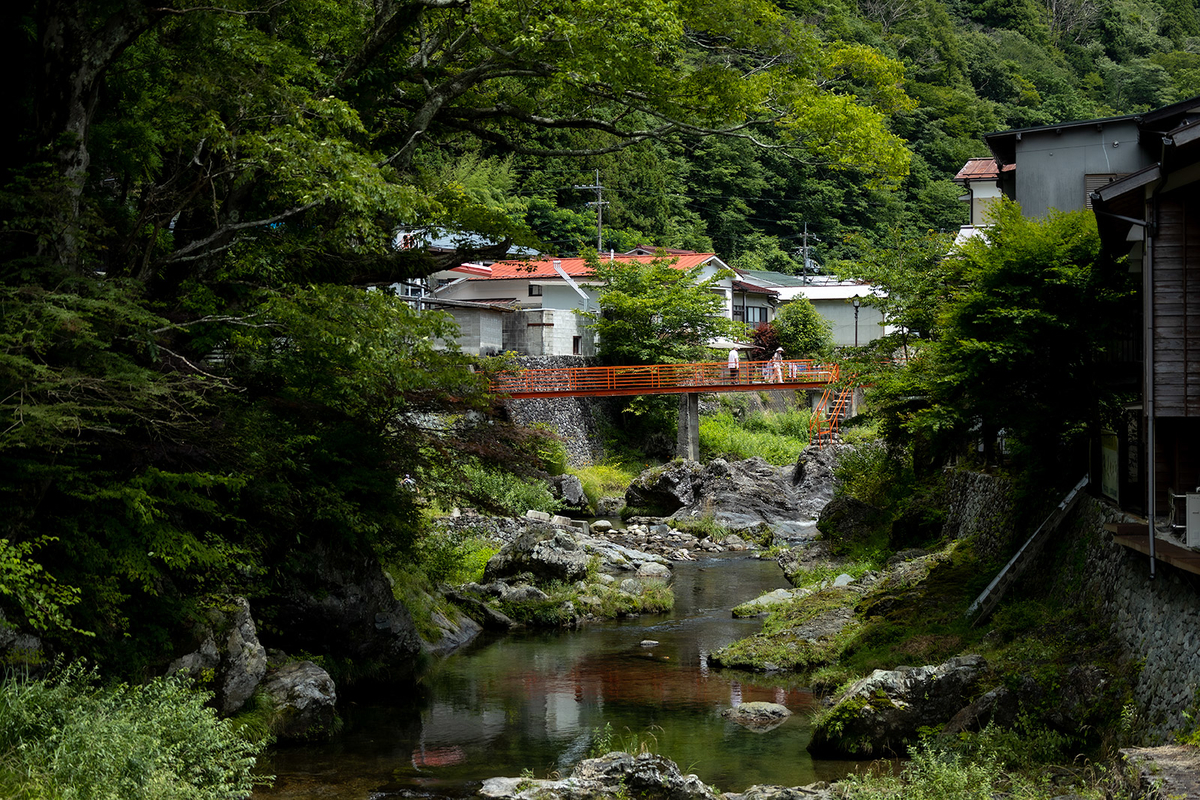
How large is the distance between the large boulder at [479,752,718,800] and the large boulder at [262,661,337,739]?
362 centimetres

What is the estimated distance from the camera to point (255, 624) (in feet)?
46.8

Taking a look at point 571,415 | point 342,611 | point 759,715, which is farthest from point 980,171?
point 342,611

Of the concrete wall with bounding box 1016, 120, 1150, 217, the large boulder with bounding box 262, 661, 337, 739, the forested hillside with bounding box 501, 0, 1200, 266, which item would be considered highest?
the forested hillside with bounding box 501, 0, 1200, 266

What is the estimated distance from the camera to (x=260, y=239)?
13.5 m

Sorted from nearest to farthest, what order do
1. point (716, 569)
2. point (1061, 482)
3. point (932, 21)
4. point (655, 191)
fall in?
1. point (1061, 482)
2. point (716, 569)
3. point (655, 191)
4. point (932, 21)

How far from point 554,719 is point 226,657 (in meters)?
4.37

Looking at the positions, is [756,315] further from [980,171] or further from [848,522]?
[848,522]

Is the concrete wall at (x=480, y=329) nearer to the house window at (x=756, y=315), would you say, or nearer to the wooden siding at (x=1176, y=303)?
the house window at (x=756, y=315)

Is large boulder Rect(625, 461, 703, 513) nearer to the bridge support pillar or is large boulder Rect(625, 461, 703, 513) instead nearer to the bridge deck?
the bridge deck

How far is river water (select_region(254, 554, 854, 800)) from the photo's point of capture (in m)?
11.9

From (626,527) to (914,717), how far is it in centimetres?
2251

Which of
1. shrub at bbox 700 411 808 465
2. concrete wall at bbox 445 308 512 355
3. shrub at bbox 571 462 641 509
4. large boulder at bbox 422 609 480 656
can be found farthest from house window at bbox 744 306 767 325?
large boulder at bbox 422 609 480 656

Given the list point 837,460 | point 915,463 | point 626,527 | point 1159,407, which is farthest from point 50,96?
point 837,460

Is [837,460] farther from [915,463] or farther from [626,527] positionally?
[915,463]
